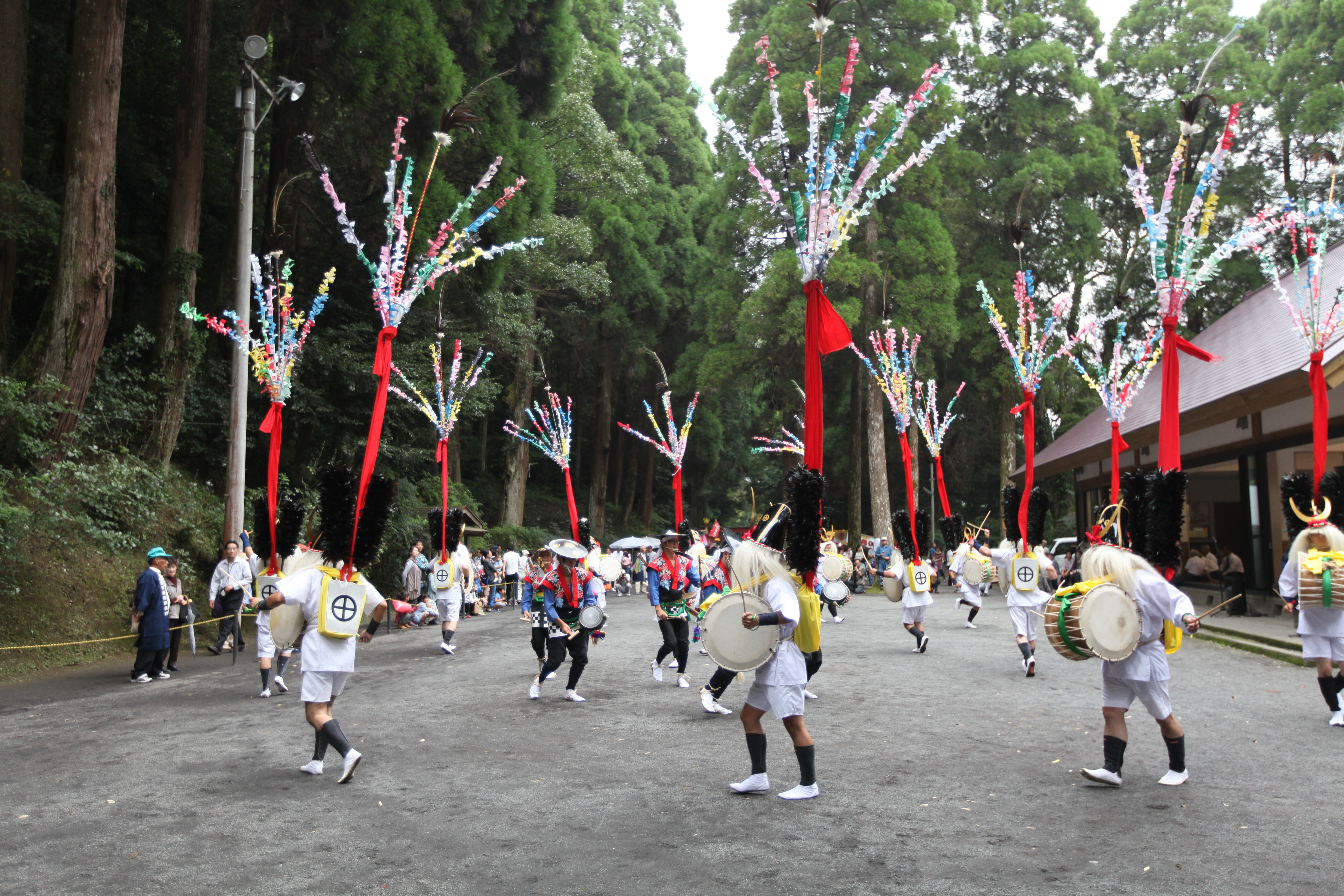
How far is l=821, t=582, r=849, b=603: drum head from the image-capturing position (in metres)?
12.9

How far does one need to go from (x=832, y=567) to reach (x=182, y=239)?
12439 mm

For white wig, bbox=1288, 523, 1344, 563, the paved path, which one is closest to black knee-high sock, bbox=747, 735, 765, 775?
the paved path

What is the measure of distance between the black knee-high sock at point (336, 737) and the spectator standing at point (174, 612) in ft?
22.3

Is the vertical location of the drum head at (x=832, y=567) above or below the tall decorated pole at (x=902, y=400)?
below

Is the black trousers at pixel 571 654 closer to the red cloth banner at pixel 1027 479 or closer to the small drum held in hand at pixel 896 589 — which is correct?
the small drum held in hand at pixel 896 589

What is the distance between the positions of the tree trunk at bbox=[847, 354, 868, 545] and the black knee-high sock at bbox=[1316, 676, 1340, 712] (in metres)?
26.9

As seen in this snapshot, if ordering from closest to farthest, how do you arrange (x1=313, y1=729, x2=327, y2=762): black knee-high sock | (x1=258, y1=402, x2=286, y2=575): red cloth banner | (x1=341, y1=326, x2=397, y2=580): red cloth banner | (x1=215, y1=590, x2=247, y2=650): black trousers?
(x1=313, y1=729, x2=327, y2=762): black knee-high sock → (x1=341, y1=326, x2=397, y2=580): red cloth banner → (x1=258, y1=402, x2=286, y2=575): red cloth banner → (x1=215, y1=590, x2=247, y2=650): black trousers

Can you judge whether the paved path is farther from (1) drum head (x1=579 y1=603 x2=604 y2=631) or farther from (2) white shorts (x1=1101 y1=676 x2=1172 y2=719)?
(1) drum head (x1=579 y1=603 x2=604 y2=631)

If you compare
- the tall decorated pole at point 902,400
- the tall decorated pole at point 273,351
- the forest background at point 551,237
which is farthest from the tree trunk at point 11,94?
the tall decorated pole at point 902,400

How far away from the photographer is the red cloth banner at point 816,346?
21.4 feet

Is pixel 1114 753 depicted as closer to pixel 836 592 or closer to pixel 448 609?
pixel 836 592

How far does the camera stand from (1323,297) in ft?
55.9

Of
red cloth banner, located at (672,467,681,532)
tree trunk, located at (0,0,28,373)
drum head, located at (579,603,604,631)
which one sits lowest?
drum head, located at (579,603,604,631)

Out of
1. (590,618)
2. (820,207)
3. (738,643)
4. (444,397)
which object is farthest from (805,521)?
(444,397)
